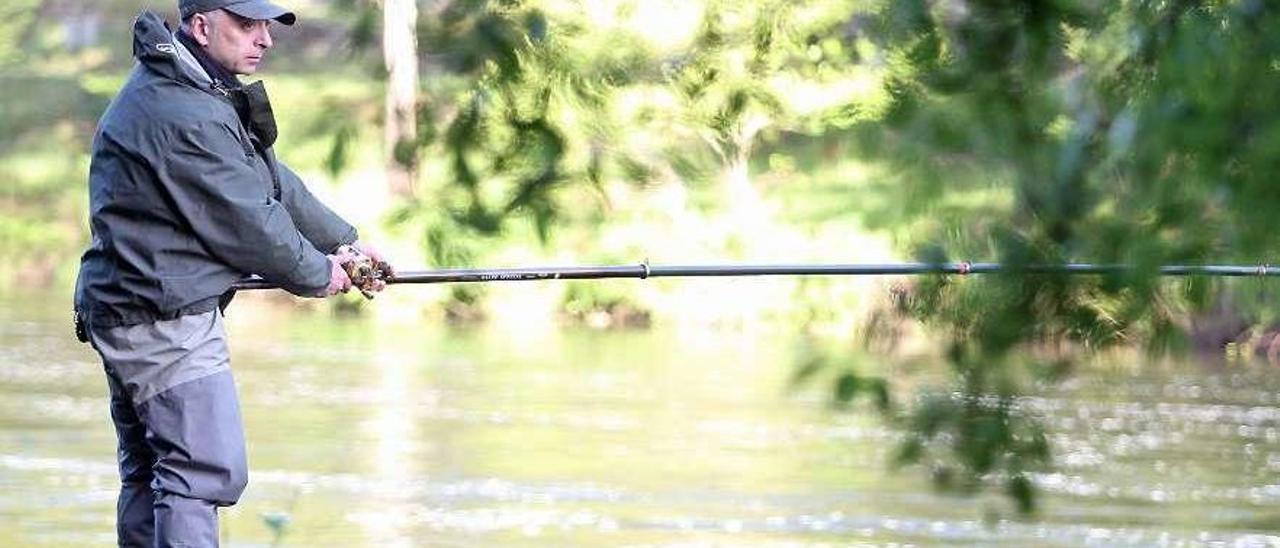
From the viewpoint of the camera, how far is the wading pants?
5.63 metres

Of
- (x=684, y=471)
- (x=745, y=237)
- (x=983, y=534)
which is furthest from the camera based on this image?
(x=745, y=237)

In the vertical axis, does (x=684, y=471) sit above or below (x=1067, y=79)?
below

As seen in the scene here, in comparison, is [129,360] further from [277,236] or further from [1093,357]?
[1093,357]

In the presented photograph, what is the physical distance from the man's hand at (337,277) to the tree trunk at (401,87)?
1596mm

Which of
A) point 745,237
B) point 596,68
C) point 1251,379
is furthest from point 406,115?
point 1251,379

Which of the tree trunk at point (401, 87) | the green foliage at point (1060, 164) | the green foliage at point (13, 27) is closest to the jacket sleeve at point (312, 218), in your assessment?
the tree trunk at point (401, 87)

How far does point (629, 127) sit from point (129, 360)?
5.92 ft

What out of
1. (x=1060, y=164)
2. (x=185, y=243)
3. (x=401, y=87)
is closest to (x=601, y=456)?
(x=185, y=243)

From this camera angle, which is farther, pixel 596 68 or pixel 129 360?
pixel 129 360

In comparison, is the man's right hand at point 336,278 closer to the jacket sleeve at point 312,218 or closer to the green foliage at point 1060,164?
the jacket sleeve at point 312,218

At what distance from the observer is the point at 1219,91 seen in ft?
11.4

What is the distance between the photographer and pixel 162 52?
548 centimetres

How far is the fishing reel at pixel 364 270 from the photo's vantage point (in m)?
6.03

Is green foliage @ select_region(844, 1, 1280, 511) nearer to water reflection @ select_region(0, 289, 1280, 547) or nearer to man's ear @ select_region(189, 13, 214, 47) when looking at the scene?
man's ear @ select_region(189, 13, 214, 47)
